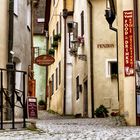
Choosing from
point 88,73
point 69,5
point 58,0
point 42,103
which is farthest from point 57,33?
point 88,73

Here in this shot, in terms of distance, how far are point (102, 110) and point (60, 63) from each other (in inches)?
462

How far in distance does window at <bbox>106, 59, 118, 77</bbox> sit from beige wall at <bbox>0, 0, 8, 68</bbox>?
6.45 m

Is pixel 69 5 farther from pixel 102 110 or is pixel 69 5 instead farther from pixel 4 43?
pixel 4 43

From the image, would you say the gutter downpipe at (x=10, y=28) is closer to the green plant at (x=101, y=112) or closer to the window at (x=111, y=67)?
the green plant at (x=101, y=112)

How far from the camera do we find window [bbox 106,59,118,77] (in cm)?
2243

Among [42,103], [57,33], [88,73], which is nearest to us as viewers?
[88,73]

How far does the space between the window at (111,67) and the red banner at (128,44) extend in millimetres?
6993

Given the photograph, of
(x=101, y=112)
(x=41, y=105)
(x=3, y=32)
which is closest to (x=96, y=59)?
(x=101, y=112)

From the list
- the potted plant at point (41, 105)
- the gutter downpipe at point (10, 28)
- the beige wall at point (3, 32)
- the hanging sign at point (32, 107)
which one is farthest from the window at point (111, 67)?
the potted plant at point (41, 105)

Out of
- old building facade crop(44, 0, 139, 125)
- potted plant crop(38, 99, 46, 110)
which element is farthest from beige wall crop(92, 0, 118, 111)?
potted plant crop(38, 99, 46, 110)

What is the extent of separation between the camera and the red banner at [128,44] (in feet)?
50.0

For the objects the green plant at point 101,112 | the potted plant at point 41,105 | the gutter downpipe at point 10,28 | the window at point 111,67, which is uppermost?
the gutter downpipe at point 10,28

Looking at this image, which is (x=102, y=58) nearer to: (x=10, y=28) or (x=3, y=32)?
(x=10, y=28)

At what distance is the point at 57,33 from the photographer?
35.8 meters
